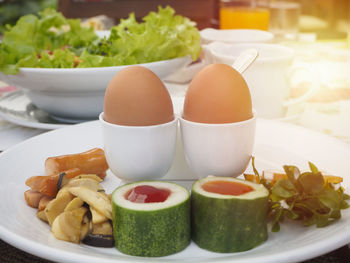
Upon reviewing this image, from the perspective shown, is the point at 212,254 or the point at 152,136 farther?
the point at 152,136

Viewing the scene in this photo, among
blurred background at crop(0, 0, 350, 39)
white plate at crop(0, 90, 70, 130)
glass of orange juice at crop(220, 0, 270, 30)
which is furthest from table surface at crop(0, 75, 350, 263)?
glass of orange juice at crop(220, 0, 270, 30)

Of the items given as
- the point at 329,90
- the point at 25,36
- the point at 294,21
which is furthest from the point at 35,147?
the point at 294,21

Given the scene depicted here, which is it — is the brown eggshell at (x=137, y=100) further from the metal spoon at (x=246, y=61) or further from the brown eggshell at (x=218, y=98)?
the metal spoon at (x=246, y=61)

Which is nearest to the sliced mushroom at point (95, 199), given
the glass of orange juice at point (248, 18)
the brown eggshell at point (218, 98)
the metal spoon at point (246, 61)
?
the brown eggshell at point (218, 98)

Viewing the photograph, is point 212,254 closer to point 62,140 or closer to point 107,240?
point 107,240

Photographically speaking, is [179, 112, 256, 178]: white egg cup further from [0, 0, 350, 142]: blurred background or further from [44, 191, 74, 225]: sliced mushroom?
[0, 0, 350, 142]: blurred background

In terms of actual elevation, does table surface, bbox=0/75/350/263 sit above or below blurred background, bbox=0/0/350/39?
below

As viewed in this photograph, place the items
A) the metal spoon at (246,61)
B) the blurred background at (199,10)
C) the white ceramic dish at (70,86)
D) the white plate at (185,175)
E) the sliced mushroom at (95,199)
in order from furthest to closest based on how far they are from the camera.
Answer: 1. the blurred background at (199,10)
2. the white ceramic dish at (70,86)
3. the metal spoon at (246,61)
4. the sliced mushroom at (95,199)
5. the white plate at (185,175)
